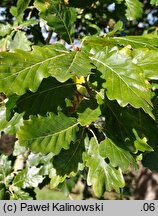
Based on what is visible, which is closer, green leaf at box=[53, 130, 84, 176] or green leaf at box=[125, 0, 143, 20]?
green leaf at box=[53, 130, 84, 176]

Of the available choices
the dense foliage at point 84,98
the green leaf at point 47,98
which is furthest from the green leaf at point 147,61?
the green leaf at point 47,98

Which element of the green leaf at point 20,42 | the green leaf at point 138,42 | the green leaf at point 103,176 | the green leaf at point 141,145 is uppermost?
the green leaf at point 138,42

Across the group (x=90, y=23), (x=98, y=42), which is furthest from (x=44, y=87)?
(x=90, y=23)

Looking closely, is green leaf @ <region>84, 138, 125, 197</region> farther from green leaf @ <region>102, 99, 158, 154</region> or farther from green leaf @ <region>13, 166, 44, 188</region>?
green leaf @ <region>13, 166, 44, 188</region>

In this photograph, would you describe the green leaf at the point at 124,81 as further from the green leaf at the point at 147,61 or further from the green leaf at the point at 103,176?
the green leaf at the point at 103,176

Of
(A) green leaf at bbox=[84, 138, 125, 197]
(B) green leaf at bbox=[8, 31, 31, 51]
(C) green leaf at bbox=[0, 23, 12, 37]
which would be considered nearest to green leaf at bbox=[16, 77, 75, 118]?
(A) green leaf at bbox=[84, 138, 125, 197]
